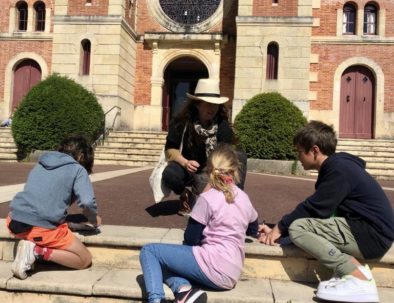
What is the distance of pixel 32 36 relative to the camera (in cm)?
1783

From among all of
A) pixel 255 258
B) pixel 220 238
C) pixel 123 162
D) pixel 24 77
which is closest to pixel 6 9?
pixel 24 77

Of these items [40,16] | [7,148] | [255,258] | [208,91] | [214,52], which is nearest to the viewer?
[255,258]

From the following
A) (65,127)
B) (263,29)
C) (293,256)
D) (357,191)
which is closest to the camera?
(357,191)

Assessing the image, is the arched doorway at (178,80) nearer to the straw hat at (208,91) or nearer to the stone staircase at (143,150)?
the stone staircase at (143,150)

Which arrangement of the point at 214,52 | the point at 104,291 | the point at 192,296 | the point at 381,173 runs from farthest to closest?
→ the point at 214,52, the point at 381,173, the point at 104,291, the point at 192,296

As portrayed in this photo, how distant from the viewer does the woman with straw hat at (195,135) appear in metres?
4.34

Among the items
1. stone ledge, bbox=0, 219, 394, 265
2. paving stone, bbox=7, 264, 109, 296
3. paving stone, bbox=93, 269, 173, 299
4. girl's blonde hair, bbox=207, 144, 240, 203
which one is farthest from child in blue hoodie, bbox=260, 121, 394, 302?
paving stone, bbox=7, 264, 109, 296

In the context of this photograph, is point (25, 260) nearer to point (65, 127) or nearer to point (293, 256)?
point (293, 256)

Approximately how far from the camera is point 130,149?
13.6 meters

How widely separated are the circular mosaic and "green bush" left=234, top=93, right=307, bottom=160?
7.06 meters

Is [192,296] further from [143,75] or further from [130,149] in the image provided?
[143,75]

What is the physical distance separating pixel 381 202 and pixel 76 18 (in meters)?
14.7

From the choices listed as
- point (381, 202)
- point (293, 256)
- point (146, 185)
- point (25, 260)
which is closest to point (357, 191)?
point (381, 202)

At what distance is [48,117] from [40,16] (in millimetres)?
8230
